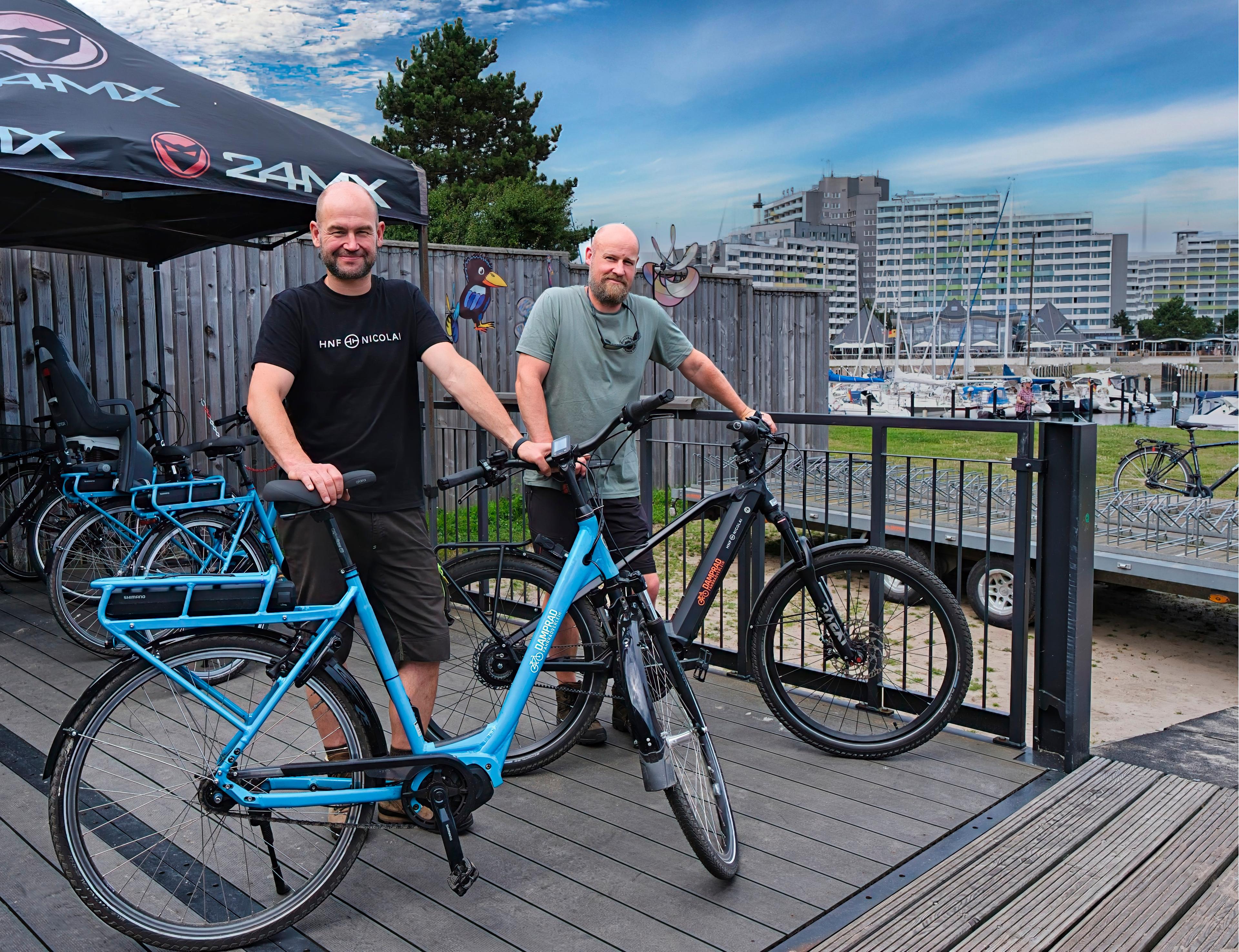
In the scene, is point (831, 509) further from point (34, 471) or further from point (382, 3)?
point (382, 3)

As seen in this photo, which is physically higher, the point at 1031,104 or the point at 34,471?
the point at 1031,104

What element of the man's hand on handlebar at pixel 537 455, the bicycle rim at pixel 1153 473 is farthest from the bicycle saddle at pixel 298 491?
the bicycle rim at pixel 1153 473

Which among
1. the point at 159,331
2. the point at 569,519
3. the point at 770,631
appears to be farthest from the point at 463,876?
the point at 159,331

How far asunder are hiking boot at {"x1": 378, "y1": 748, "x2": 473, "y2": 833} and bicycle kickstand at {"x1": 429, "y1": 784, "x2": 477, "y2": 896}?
3 centimetres

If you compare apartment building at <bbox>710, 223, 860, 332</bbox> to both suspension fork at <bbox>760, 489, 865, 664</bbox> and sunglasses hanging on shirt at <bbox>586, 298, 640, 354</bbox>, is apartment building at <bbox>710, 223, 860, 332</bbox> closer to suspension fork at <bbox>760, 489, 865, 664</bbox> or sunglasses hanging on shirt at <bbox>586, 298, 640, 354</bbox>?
sunglasses hanging on shirt at <bbox>586, 298, 640, 354</bbox>

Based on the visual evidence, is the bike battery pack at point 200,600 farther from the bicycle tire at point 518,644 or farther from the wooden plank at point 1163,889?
the wooden plank at point 1163,889

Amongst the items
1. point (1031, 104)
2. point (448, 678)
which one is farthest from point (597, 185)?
point (1031, 104)

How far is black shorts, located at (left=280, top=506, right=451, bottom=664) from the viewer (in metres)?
2.52

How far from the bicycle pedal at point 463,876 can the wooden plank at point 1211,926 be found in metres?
1.61

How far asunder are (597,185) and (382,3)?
23.1 metres

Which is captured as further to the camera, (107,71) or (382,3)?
(382,3)

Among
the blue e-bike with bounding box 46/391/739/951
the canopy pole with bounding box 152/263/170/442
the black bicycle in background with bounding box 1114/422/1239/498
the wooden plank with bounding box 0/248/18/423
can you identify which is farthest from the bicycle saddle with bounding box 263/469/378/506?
the black bicycle in background with bounding box 1114/422/1239/498

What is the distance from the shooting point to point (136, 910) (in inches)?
81.7

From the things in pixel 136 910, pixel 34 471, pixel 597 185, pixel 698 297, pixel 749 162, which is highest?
pixel 749 162
